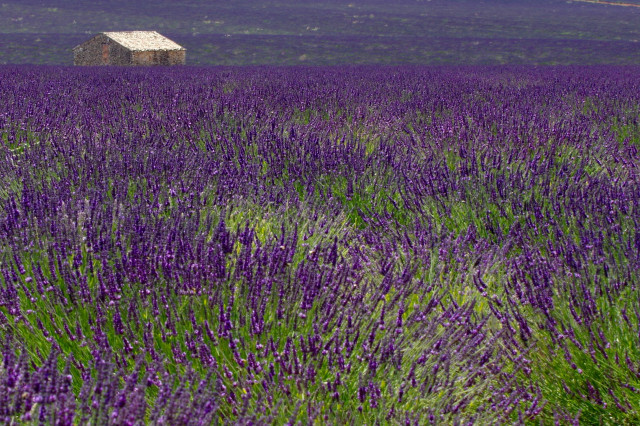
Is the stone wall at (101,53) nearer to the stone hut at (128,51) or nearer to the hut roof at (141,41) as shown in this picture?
the stone hut at (128,51)

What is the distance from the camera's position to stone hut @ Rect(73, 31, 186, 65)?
1664 cm

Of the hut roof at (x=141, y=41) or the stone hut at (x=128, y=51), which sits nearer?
the stone hut at (x=128, y=51)

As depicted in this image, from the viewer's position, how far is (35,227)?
1.88m

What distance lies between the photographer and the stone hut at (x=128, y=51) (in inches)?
655

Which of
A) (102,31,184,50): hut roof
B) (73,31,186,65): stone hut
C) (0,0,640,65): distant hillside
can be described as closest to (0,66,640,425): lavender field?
(73,31,186,65): stone hut

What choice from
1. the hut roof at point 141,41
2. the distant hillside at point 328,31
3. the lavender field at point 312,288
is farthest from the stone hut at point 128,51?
the lavender field at point 312,288

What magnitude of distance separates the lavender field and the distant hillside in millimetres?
15568

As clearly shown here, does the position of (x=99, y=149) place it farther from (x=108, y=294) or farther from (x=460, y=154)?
(x=460, y=154)

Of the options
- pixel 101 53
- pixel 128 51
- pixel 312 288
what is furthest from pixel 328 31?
pixel 312 288

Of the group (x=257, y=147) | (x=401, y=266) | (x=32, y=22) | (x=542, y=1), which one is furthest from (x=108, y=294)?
(x=542, y=1)

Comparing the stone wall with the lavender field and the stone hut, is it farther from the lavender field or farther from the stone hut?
the lavender field

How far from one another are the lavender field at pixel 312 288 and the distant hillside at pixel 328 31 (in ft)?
51.1

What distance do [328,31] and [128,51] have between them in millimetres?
13296

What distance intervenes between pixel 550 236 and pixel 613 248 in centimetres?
36
